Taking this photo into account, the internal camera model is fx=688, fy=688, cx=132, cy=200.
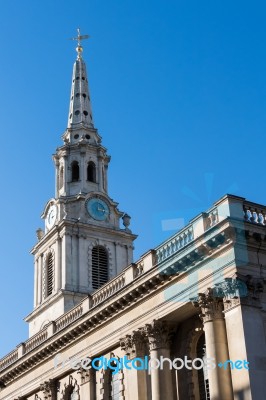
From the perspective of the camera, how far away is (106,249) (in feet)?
167

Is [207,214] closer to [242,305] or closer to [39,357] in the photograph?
[242,305]

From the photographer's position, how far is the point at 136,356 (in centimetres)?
3034

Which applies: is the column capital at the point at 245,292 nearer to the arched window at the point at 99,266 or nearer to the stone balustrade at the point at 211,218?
the stone balustrade at the point at 211,218

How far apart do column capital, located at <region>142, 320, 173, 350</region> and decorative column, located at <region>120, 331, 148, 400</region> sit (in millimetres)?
973

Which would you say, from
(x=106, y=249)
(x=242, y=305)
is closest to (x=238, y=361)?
(x=242, y=305)

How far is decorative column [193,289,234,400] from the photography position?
2511 cm

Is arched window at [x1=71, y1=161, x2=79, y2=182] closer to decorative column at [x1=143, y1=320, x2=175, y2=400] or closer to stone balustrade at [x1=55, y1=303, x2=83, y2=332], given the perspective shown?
stone balustrade at [x1=55, y1=303, x2=83, y2=332]

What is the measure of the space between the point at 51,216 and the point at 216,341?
28.9m

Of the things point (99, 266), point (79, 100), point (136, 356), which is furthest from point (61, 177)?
point (136, 356)

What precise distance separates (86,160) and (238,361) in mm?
32386

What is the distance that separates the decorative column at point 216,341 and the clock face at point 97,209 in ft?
82.6

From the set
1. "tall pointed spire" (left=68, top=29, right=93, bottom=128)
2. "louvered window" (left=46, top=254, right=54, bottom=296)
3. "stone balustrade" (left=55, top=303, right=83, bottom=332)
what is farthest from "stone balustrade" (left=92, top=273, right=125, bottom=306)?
"tall pointed spire" (left=68, top=29, right=93, bottom=128)

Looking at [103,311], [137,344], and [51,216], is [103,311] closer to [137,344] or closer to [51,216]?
[137,344]

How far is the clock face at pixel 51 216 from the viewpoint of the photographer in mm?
52231
